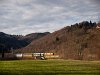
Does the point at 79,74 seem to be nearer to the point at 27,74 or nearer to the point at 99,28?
the point at 27,74

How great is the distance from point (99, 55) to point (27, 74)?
74.8 metres

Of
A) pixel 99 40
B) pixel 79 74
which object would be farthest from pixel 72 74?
pixel 99 40

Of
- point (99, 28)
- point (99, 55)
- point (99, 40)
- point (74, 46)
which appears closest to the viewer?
point (99, 55)

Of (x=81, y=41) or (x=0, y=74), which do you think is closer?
(x=0, y=74)

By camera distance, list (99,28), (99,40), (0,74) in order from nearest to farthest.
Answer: (0,74), (99,40), (99,28)

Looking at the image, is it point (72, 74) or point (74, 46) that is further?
point (74, 46)

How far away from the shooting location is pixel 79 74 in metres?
28.0

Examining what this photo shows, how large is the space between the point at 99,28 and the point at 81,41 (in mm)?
25701

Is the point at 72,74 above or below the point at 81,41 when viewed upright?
below

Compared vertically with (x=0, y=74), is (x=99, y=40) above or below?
above

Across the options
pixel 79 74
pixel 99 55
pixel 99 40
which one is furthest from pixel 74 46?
pixel 79 74

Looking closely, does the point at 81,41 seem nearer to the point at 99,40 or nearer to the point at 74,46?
the point at 74,46

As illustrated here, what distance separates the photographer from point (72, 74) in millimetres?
27844

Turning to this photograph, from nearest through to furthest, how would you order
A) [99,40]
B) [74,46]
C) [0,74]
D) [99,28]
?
[0,74] → [99,40] → [99,28] → [74,46]
